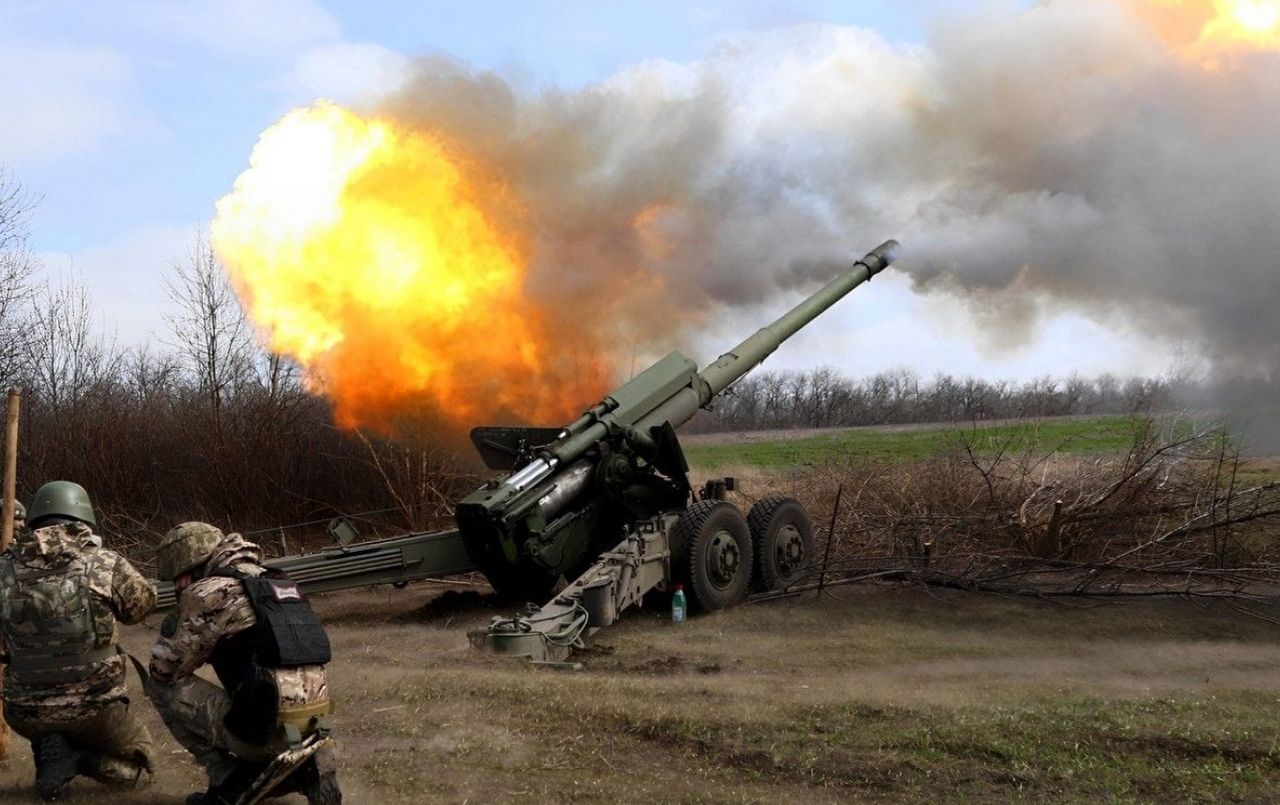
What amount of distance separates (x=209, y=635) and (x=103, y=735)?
3.66 ft

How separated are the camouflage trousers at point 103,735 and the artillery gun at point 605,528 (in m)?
3.72

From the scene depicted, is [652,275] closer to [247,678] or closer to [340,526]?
[340,526]

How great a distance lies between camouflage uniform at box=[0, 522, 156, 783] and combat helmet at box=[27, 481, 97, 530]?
5cm

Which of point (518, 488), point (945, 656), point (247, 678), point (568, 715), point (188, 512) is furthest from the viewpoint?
point (188, 512)

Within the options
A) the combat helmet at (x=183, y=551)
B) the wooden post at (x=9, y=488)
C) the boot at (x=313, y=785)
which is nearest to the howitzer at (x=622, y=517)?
the boot at (x=313, y=785)

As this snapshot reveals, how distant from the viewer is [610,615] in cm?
837

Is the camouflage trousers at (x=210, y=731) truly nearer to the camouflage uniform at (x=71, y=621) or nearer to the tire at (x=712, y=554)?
the camouflage uniform at (x=71, y=621)

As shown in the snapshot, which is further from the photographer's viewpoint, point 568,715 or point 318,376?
point 318,376

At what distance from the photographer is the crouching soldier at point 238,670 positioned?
428 centimetres

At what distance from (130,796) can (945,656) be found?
5551 mm

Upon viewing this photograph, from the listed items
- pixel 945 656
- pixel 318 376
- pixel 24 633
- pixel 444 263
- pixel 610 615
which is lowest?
pixel 945 656

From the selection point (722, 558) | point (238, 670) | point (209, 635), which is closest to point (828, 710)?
point (238, 670)

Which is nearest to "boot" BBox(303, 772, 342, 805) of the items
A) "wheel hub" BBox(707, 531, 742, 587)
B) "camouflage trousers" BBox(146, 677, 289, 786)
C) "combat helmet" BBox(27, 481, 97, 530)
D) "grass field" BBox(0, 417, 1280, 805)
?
"camouflage trousers" BBox(146, 677, 289, 786)

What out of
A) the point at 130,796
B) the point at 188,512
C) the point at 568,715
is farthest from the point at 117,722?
the point at 188,512
